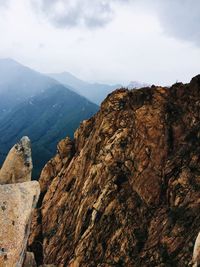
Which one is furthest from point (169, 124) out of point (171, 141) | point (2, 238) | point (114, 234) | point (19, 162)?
point (2, 238)

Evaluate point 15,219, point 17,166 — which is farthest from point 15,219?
point 17,166

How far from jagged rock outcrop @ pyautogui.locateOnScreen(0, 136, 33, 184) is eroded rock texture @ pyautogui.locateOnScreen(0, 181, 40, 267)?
2.04m

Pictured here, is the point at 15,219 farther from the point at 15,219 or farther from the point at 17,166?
the point at 17,166

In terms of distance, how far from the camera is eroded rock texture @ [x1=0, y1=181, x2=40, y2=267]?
14.2 meters

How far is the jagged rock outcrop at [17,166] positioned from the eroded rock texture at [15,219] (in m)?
2.04

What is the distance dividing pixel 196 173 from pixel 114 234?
12690 mm

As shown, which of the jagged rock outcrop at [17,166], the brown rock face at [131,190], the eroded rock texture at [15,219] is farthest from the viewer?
the brown rock face at [131,190]

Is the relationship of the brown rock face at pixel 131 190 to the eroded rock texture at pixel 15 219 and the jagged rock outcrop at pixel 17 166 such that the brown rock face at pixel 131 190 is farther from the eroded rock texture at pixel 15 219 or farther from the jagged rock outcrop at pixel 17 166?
the eroded rock texture at pixel 15 219

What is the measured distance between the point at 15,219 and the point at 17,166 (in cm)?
359

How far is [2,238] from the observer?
14258mm

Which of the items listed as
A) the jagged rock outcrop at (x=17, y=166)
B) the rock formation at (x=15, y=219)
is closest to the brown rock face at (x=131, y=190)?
the jagged rock outcrop at (x=17, y=166)

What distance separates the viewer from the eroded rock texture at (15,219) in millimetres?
14219

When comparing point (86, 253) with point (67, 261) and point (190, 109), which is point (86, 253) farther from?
point (190, 109)

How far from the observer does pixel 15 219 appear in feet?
48.9
